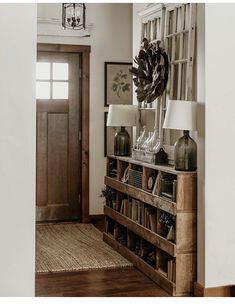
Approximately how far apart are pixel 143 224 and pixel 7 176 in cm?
186

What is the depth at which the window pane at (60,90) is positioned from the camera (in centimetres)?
666

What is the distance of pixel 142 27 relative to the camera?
553cm

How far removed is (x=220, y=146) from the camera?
155 inches

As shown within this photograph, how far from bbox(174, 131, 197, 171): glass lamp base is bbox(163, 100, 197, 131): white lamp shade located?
0.20 metres

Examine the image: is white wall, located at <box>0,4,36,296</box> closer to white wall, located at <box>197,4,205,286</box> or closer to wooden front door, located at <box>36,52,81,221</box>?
white wall, located at <box>197,4,205,286</box>

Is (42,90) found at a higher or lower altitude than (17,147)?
higher

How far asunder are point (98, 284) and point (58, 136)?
108 inches

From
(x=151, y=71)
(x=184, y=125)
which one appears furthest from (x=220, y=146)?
(x=151, y=71)

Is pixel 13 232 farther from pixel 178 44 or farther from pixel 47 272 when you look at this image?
pixel 178 44

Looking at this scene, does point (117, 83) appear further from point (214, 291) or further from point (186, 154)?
point (214, 291)

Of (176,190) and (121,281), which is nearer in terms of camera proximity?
(176,190)

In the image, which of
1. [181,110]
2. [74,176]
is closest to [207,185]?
[181,110]

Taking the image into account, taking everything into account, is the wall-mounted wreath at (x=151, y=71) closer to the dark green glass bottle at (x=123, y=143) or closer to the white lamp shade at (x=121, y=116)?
the white lamp shade at (x=121, y=116)

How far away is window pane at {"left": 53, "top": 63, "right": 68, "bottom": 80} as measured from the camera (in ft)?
21.8
